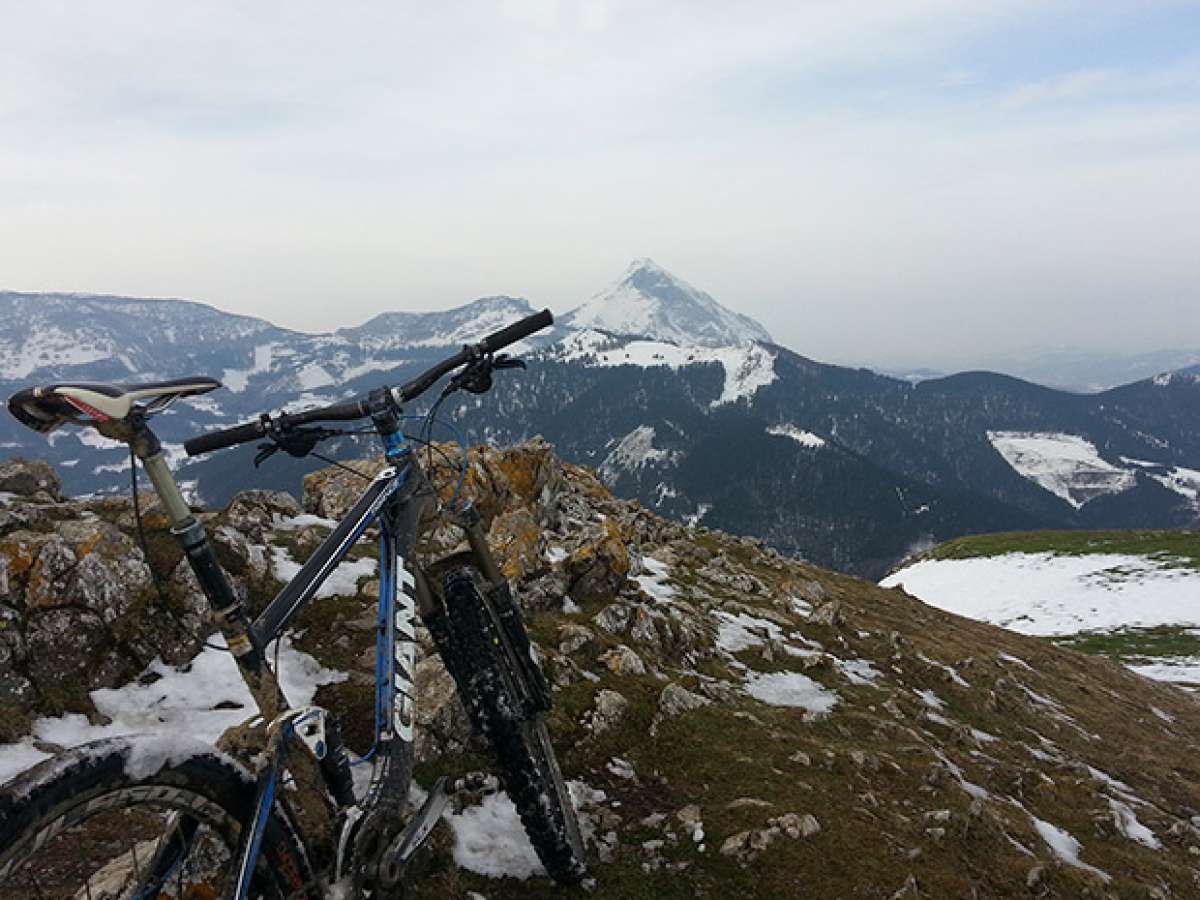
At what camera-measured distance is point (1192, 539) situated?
3049 inches

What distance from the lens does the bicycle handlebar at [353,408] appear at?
5480mm

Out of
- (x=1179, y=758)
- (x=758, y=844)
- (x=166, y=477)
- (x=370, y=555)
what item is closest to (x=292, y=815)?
(x=166, y=477)

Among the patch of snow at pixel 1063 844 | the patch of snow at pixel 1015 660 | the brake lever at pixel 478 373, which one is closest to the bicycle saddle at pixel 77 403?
the brake lever at pixel 478 373

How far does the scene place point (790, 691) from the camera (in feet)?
48.1

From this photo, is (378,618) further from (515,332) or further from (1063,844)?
(1063,844)

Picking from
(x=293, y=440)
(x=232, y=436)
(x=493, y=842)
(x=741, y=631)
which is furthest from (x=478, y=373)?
(x=741, y=631)

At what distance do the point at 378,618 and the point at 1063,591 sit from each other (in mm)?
77245

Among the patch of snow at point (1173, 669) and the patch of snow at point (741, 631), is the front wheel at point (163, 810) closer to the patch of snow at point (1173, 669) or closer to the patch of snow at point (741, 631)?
the patch of snow at point (741, 631)

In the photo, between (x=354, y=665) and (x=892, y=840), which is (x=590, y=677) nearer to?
(x=354, y=665)

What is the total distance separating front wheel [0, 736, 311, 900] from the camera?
2795 millimetres

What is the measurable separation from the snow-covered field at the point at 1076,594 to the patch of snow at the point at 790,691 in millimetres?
38837

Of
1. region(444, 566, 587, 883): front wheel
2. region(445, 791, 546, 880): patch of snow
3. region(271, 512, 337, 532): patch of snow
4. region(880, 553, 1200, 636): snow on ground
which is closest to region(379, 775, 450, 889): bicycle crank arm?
region(444, 566, 587, 883): front wheel

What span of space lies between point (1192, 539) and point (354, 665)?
100784mm

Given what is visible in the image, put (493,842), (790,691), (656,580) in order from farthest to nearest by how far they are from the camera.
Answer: (656,580)
(790,691)
(493,842)
